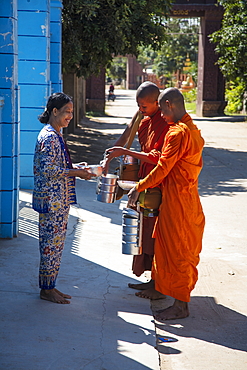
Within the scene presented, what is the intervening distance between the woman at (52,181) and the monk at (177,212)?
633 millimetres

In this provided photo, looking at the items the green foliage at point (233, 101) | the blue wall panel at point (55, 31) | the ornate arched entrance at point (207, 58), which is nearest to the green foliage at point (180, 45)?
the green foliage at point (233, 101)

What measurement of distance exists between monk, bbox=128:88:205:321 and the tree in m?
7.60

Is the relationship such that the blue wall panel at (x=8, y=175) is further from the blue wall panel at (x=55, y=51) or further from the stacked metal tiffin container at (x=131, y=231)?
the blue wall panel at (x=55, y=51)

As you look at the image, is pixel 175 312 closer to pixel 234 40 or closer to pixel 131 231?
pixel 131 231

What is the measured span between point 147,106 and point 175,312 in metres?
1.76

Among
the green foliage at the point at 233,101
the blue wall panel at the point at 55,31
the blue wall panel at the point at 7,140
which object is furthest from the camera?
the green foliage at the point at 233,101

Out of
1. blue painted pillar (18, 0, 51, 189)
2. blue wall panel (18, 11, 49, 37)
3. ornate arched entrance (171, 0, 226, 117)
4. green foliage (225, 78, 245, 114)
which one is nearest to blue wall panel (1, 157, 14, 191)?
blue painted pillar (18, 0, 51, 189)

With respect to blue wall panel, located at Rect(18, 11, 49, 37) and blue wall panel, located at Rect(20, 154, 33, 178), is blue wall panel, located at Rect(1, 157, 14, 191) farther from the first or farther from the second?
blue wall panel, located at Rect(18, 11, 49, 37)

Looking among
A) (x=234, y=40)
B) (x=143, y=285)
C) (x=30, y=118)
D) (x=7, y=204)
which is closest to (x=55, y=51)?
(x=30, y=118)

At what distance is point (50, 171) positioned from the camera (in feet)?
13.7

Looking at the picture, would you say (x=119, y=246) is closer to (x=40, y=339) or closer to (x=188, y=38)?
(x=40, y=339)

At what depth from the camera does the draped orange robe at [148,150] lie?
4773 millimetres

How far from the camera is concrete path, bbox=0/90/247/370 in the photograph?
3664mm

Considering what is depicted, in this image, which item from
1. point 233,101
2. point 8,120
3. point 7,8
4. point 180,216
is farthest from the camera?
point 233,101
